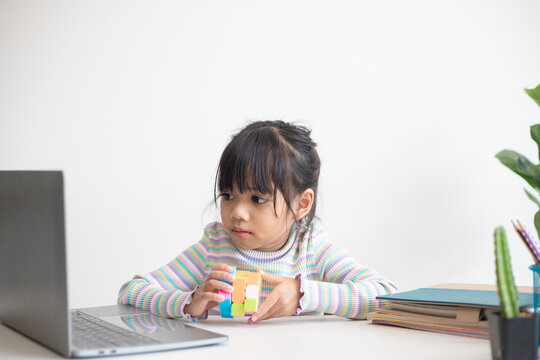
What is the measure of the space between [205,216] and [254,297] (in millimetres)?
1381

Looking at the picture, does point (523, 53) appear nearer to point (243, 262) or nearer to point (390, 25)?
point (390, 25)

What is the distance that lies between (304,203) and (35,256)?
737 millimetres

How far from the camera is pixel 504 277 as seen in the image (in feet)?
2.40

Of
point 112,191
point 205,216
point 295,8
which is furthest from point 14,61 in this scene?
point 295,8

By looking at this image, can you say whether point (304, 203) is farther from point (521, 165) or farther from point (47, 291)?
point (47, 291)

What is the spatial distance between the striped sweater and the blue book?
0.13 m

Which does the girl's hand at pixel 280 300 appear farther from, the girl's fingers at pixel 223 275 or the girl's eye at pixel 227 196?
the girl's eye at pixel 227 196

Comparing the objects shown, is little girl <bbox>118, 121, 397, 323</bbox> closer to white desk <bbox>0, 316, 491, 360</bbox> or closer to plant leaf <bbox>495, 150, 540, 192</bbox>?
white desk <bbox>0, 316, 491, 360</bbox>

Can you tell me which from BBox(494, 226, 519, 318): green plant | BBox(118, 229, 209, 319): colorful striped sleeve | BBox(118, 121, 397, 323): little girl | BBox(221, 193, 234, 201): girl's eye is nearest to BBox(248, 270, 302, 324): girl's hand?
BBox(118, 121, 397, 323): little girl

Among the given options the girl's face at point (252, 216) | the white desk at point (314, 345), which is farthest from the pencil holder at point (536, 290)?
the girl's face at point (252, 216)

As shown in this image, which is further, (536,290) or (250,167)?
(250,167)

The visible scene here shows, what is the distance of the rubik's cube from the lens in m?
1.11

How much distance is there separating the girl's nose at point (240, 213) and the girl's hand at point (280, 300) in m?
0.17

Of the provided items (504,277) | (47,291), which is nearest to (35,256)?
(47,291)
